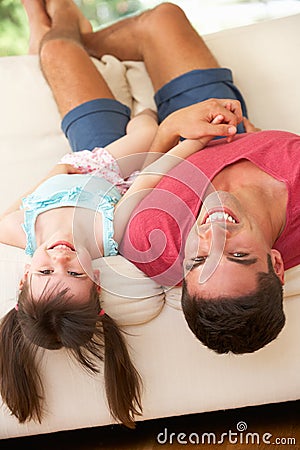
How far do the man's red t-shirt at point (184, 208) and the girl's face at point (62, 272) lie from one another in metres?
0.13

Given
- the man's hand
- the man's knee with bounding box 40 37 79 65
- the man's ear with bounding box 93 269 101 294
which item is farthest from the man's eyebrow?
the man's knee with bounding box 40 37 79 65

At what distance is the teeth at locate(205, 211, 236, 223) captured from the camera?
1.44 metres

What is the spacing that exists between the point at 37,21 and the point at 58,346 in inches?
49.6

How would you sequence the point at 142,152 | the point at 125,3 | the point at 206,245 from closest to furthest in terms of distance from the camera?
1. the point at 206,245
2. the point at 142,152
3. the point at 125,3

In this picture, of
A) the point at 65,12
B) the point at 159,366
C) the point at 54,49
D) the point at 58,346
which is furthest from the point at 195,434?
the point at 65,12

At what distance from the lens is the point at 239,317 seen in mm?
1383

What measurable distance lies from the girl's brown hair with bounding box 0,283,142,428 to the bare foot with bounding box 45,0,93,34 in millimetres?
1154

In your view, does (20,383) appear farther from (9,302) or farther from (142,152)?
(142,152)

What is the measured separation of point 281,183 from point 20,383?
27.0 inches

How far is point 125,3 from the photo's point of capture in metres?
3.14

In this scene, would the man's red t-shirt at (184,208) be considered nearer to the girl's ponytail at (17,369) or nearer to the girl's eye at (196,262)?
the girl's eye at (196,262)

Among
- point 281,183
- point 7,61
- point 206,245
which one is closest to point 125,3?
point 7,61

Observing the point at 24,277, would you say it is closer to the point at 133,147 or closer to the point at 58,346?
the point at 58,346

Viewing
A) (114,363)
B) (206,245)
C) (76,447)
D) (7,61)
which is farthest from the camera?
(7,61)
